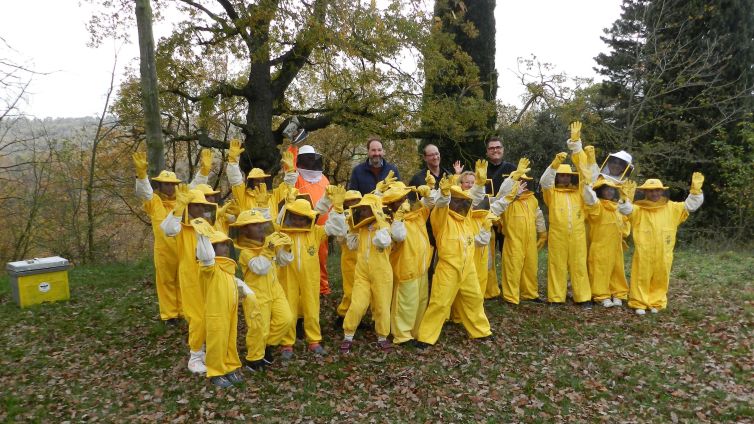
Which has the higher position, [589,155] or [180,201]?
[589,155]

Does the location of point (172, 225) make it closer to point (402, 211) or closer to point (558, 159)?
point (402, 211)

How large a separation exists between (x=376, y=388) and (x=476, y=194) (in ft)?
9.49

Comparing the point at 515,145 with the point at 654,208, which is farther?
the point at 515,145

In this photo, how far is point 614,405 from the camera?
5172 millimetres

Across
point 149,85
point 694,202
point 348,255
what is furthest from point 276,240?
point 694,202

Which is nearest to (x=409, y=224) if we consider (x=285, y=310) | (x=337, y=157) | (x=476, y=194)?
(x=476, y=194)

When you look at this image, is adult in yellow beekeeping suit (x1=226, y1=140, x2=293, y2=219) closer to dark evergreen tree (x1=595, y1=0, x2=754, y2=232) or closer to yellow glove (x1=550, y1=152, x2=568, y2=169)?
yellow glove (x1=550, y1=152, x2=568, y2=169)

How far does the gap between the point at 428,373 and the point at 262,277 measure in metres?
2.32

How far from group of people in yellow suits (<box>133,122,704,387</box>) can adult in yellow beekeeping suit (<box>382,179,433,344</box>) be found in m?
0.02

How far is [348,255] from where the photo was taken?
6.88 meters

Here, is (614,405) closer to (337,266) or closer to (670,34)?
(337,266)

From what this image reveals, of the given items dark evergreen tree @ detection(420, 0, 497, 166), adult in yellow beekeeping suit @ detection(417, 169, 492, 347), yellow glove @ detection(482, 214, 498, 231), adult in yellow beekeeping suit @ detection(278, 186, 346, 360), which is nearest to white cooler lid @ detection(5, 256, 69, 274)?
adult in yellow beekeeping suit @ detection(278, 186, 346, 360)

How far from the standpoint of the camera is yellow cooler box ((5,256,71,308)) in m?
7.93

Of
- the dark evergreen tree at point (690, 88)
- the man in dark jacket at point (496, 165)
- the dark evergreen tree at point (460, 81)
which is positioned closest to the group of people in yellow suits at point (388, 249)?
the man in dark jacket at point (496, 165)
